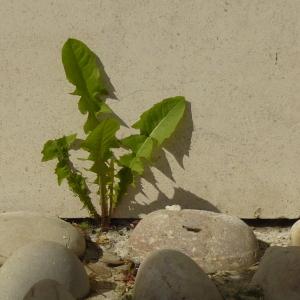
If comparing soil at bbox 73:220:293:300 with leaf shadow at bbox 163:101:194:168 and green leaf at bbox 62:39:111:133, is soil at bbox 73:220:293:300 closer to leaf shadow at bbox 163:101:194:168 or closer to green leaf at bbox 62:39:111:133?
leaf shadow at bbox 163:101:194:168

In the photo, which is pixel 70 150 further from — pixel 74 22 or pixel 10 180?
pixel 74 22

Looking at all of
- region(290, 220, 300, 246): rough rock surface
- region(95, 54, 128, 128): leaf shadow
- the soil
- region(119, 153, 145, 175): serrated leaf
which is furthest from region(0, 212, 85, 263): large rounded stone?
region(290, 220, 300, 246): rough rock surface

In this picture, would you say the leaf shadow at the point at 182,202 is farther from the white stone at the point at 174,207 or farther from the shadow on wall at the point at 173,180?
the white stone at the point at 174,207

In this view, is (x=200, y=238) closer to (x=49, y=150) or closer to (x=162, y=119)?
(x=162, y=119)

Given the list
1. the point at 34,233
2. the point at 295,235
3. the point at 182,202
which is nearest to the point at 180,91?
the point at 182,202

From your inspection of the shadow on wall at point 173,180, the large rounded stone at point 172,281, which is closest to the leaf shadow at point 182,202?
the shadow on wall at point 173,180

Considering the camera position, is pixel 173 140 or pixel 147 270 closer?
pixel 147 270

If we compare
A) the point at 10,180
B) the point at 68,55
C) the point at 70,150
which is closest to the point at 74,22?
the point at 68,55
